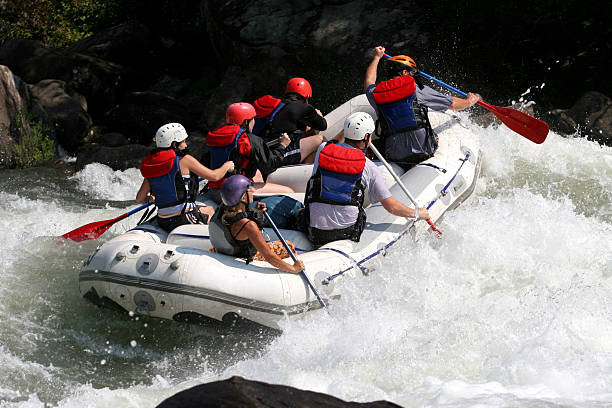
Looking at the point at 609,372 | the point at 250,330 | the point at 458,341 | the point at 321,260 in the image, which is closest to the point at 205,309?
the point at 250,330

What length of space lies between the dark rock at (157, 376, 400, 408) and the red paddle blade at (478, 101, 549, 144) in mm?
4624

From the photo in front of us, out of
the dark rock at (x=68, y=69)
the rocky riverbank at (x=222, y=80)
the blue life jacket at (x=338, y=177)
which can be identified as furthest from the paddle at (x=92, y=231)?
the dark rock at (x=68, y=69)

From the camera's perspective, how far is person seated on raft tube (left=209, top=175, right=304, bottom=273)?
4.80 m

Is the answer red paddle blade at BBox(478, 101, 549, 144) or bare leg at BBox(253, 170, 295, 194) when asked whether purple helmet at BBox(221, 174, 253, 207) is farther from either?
red paddle blade at BBox(478, 101, 549, 144)

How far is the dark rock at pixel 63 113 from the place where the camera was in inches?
451

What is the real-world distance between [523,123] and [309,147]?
226 cm

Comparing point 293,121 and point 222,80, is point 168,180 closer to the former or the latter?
point 293,121

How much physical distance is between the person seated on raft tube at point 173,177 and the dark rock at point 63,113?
6150 mm

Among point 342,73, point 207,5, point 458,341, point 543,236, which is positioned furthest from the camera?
point 207,5

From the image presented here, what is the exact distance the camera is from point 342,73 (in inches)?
443

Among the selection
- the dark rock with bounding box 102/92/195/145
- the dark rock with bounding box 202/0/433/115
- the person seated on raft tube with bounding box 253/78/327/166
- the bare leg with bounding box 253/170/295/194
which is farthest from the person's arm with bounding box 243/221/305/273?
the dark rock with bounding box 102/92/195/145

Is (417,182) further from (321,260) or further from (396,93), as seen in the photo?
(321,260)

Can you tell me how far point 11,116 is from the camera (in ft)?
33.6

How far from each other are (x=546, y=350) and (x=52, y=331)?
3.53 m
